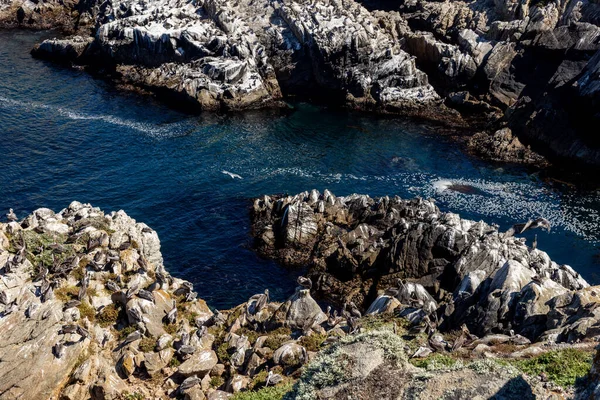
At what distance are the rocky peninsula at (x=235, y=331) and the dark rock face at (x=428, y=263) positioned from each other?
13cm

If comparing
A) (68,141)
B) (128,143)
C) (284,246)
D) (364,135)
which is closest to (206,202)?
(284,246)

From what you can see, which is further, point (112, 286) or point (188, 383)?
point (112, 286)

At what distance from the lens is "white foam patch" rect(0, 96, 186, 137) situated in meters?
73.4

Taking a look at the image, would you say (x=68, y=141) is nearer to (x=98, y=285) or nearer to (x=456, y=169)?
(x=98, y=285)

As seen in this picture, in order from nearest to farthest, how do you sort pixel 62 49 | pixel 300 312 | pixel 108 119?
1. pixel 300 312
2. pixel 108 119
3. pixel 62 49

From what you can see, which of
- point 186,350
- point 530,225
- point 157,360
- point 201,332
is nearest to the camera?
point 157,360

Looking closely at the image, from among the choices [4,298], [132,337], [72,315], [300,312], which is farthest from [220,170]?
[132,337]

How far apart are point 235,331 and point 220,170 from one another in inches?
1410

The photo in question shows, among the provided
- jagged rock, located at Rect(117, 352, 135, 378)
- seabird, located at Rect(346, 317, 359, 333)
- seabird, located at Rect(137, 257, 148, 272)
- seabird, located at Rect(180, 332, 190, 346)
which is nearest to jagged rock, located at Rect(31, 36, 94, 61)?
seabird, located at Rect(137, 257, 148, 272)

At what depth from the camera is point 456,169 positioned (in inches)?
2657

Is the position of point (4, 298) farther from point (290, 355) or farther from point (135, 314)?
point (290, 355)

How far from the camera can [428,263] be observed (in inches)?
1671

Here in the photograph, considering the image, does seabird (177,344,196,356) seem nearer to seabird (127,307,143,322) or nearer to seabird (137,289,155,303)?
seabird (127,307,143,322)

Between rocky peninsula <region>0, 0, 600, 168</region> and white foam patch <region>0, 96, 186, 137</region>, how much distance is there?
8828 mm
